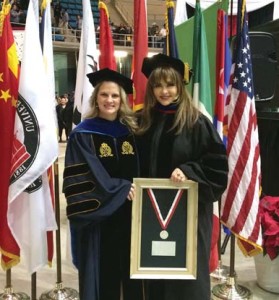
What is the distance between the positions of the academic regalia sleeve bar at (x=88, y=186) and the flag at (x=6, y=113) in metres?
0.65

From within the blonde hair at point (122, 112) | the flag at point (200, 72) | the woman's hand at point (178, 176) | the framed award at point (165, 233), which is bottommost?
the framed award at point (165, 233)

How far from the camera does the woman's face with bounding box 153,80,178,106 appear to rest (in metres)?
2.30

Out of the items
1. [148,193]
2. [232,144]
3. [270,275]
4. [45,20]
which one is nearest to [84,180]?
[148,193]

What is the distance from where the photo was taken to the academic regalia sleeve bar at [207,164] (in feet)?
7.34

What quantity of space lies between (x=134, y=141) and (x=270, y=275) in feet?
6.00

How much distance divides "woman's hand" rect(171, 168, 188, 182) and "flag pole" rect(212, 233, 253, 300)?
4.14ft

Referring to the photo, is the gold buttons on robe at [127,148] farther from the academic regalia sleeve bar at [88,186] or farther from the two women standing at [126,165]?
the academic regalia sleeve bar at [88,186]

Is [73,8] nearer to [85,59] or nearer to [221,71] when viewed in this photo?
[85,59]

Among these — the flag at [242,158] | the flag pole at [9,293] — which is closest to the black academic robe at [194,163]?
the flag at [242,158]

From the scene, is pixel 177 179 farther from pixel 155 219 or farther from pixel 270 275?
pixel 270 275

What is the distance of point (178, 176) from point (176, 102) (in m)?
0.44

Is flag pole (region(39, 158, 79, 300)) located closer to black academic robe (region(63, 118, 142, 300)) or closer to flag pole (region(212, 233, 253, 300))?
black academic robe (region(63, 118, 142, 300))

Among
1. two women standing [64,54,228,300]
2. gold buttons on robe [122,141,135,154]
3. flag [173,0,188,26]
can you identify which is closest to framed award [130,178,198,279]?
two women standing [64,54,228,300]

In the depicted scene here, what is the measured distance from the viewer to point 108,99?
233cm
